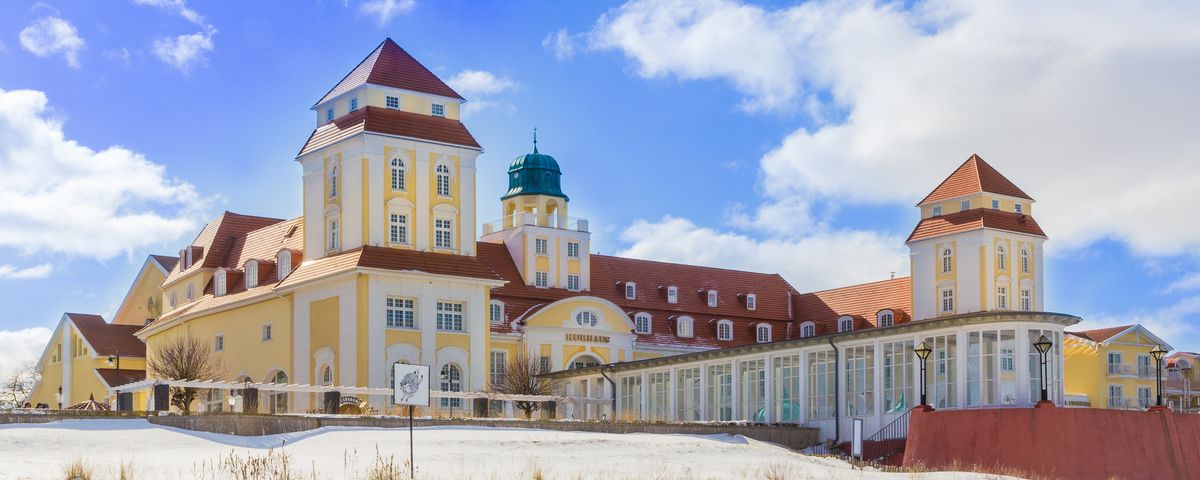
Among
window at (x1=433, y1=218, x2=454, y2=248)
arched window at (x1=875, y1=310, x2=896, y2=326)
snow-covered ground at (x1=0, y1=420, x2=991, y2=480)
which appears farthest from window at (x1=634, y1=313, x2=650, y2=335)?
snow-covered ground at (x1=0, y1=420, x2=991, y2=480)

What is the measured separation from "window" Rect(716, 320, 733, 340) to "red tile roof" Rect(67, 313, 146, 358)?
28818 mm

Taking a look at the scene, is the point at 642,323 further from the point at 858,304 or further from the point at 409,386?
the point at 409,386

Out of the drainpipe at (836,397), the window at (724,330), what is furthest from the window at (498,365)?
the drainpipe at (836,397)

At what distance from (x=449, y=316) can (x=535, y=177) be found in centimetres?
2462

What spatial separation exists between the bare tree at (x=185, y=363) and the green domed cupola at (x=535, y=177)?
20677 mm

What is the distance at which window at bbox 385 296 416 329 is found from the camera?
203 ft

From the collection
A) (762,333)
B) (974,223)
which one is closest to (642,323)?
(762,333)

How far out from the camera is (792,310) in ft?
295

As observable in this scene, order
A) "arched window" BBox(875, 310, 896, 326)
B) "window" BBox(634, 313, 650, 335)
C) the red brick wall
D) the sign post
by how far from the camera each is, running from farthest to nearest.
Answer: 1. "arched window" BBox(875, 310, 896, 326)
2. "window" BBox(634, 313, 650, 335)
3. the red brick wall
4. the sign post

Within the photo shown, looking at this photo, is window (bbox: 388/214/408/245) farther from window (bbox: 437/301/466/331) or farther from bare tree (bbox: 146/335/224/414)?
bare tree (bbox: 146/335/224/414)

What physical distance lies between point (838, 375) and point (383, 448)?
2040cm

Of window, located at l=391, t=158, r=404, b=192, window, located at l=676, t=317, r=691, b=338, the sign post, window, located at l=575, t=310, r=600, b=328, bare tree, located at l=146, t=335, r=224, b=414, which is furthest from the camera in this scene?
window, located at l=676, t=317, r=691, b=338

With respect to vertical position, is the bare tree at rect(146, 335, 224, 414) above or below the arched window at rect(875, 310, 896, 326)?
below

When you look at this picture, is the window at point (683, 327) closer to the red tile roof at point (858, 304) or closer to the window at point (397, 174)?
the red tile roof at point (858, 304)
